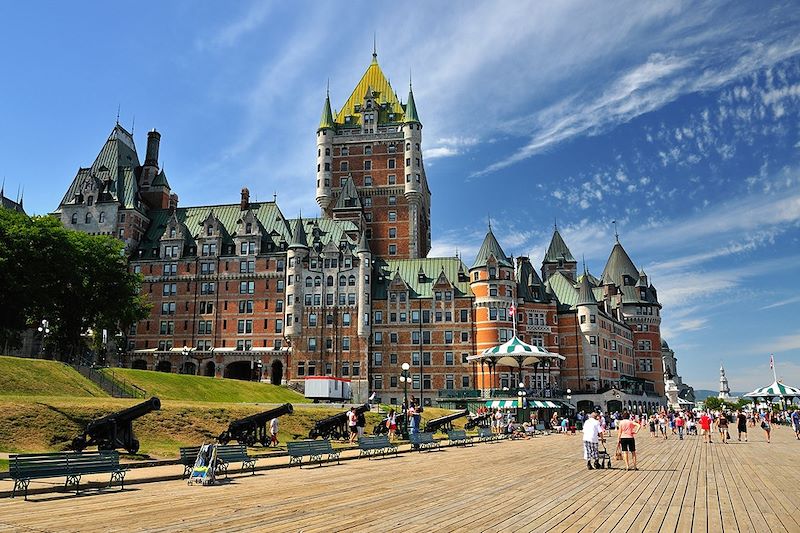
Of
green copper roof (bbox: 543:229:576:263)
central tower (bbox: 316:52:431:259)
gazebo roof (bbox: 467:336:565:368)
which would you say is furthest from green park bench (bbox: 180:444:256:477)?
green copper roof (bbox: 543:229:576:263)

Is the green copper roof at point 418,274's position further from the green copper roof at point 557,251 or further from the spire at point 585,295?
the green copper roof at point 557,251

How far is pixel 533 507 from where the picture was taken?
599 inches

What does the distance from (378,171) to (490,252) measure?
2620cm

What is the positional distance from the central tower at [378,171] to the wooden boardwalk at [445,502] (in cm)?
7632

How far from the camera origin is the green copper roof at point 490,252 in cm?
8725

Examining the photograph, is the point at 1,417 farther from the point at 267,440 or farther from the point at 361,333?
the point at 361,333

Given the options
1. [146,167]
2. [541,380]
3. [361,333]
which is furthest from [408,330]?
[146,167]

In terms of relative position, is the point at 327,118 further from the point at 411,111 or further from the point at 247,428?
the point at 247,428

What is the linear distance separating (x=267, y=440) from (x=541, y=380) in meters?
61.1

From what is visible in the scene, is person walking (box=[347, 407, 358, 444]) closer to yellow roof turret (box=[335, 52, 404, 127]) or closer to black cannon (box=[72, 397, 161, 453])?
black cannon (box=[72, 397, 161, 453])

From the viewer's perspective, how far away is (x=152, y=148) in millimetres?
99312

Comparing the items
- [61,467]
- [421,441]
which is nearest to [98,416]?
[61,467]

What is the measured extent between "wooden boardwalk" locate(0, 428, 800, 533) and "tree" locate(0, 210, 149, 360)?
157 feet

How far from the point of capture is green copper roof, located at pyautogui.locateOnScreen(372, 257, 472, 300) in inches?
3526
